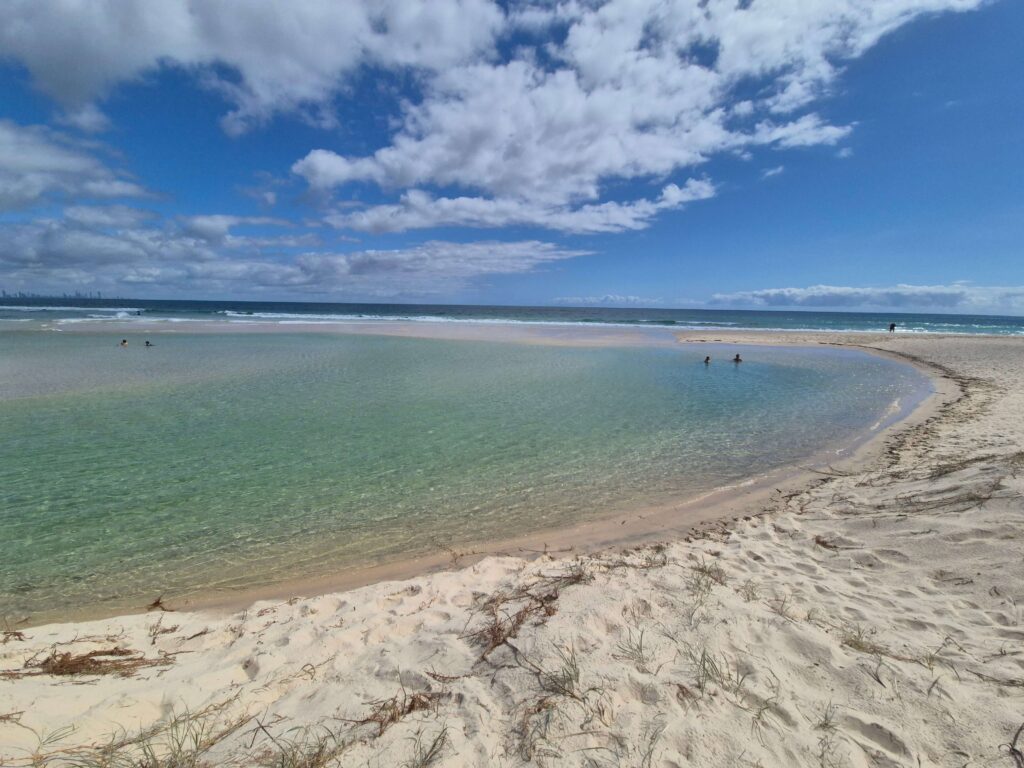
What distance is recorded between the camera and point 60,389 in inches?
611

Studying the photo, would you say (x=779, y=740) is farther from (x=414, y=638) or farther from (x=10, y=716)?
(x=10, y=716)

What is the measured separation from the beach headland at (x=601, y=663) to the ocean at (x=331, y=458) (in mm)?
1022

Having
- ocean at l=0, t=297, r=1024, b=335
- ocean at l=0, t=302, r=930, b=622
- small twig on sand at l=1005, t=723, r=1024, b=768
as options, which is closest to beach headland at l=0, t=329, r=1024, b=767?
small twig on sand at l=1005, t=723, r=1024, b=768

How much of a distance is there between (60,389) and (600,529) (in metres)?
18.8

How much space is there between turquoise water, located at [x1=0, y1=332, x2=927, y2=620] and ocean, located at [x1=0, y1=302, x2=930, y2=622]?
0.15 feet

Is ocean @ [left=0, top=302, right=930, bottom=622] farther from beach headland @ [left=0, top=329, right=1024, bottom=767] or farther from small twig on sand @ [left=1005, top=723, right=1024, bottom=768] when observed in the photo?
small twig on sand @ [left=1005, top=723, right=1024, bottom=768]

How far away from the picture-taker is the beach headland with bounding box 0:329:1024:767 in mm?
2754

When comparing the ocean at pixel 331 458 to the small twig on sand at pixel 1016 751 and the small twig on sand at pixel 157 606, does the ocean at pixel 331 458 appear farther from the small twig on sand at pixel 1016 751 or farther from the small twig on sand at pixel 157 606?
the small twig on sand at pixel 1016 751

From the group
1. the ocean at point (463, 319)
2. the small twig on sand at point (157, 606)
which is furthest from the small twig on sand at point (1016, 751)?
the ocean at point (463, 319)

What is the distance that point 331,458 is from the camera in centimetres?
941

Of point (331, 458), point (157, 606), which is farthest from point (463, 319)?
point (157, 606)

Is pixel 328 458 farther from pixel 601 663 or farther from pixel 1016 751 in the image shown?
pixel 1016 751

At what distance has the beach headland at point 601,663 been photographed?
2754 mm

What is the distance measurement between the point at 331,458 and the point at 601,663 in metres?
7.44
